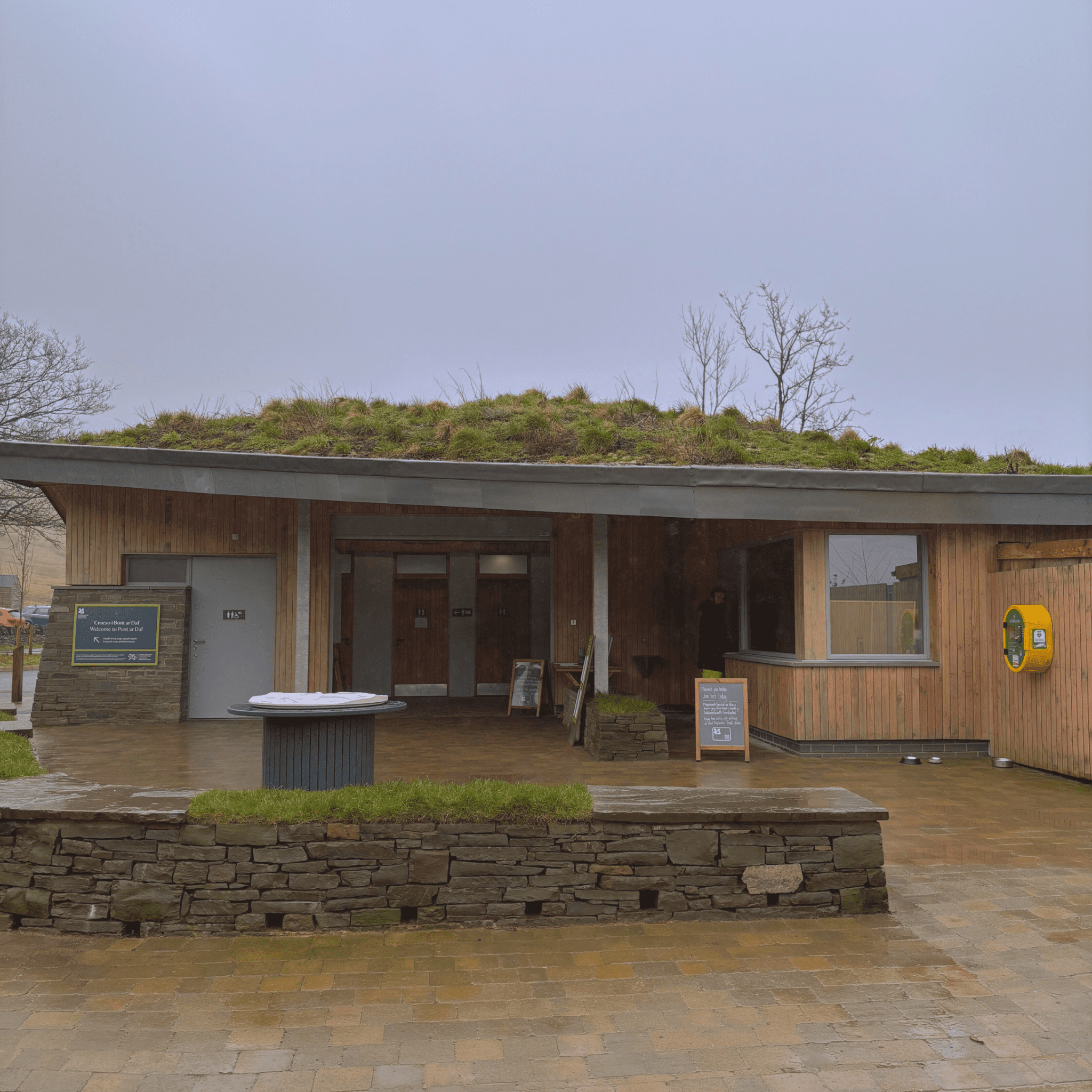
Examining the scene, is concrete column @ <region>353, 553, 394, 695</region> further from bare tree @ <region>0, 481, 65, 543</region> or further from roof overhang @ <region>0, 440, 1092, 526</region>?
bare tree @ <region>0, 481, 65, 543</region>

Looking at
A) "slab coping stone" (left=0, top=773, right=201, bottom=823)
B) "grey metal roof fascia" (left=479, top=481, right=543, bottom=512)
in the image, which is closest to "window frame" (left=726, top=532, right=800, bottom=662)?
"grey metal roof fascia" (left=479, top=481, right=543, bottom=512)

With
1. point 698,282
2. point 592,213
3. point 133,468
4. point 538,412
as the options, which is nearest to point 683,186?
point 592,213

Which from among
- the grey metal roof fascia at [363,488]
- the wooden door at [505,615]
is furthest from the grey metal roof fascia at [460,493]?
the wooden door at [505,615]

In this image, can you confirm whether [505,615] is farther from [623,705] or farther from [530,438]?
[623,705]

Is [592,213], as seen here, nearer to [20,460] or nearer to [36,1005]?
[20,460]

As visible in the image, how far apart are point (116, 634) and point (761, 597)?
7774mm

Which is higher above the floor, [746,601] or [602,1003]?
[746,601]

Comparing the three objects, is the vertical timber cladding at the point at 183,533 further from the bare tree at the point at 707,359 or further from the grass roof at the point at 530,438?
the bare tree at the point at 707,359

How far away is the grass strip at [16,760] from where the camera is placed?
528 centimetres

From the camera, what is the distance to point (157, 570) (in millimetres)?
11211

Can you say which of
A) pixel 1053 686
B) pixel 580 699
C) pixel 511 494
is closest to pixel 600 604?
pixel 580 699

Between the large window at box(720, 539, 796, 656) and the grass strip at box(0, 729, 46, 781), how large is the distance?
7.06 m

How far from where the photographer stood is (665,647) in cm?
1273

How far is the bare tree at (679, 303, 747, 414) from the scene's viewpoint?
89.1ft
